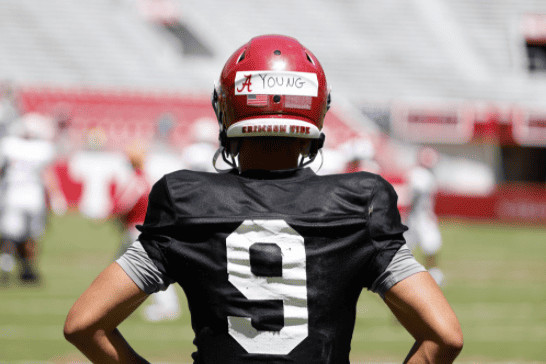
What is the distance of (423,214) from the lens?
1052 cm

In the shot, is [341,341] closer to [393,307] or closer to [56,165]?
[393,307]

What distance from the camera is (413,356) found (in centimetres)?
180

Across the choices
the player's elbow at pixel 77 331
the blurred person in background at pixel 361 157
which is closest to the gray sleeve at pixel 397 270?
the player's elbow at pixel 77 331

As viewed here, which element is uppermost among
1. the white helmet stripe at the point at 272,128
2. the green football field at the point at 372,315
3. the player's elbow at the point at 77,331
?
the white helmet stripe at the point at 272,128

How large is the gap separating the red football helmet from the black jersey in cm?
19

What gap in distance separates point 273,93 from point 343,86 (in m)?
25.5

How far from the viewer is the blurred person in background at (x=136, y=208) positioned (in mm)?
7641

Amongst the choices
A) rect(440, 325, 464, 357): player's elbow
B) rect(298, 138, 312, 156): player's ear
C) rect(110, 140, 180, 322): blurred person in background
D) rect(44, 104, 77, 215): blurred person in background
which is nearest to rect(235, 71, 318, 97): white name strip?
rect(298, 138, 312, 156): player's ear

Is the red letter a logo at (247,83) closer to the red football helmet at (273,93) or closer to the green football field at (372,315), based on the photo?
the red football helmet at (273,93)

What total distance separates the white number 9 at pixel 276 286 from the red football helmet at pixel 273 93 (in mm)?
285

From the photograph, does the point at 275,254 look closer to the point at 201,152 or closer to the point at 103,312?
the point at 103,312

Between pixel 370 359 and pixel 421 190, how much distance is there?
4643 mm

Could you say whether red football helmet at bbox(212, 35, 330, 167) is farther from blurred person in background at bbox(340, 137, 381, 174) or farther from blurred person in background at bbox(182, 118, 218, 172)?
blurred person in background at bbox(182, 118, 218, 172)

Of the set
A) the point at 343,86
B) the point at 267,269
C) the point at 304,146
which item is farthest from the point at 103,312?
the point at 343,86
